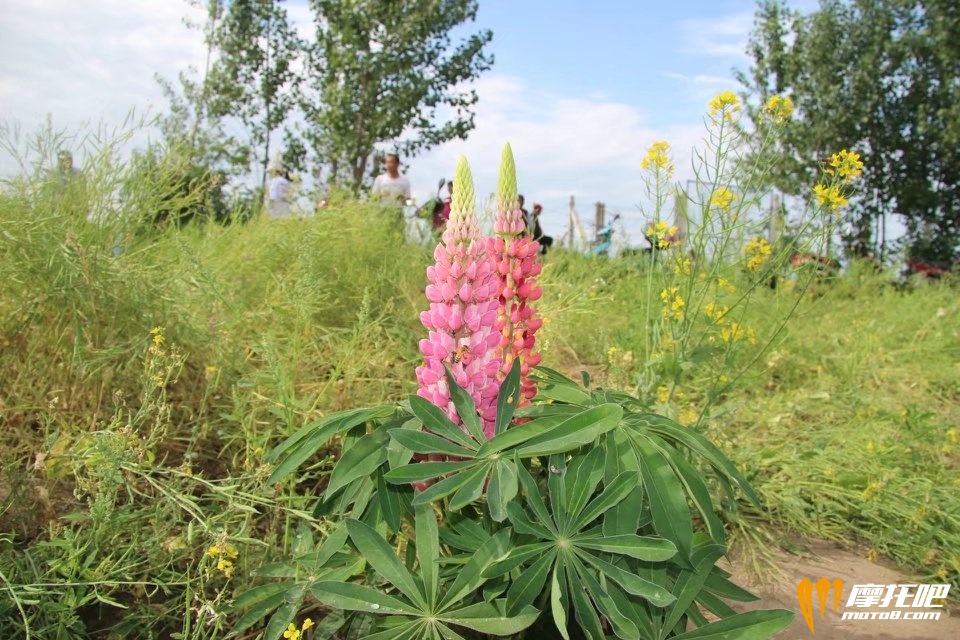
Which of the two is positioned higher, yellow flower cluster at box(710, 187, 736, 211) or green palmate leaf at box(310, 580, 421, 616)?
yellow flower cluster at box(710, 187, 736, 211)

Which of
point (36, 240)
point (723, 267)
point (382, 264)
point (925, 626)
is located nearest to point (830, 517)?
point (925, 626)

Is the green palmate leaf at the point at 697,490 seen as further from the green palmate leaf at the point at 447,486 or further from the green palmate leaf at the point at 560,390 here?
the green palmate leaf at the point at 447,486

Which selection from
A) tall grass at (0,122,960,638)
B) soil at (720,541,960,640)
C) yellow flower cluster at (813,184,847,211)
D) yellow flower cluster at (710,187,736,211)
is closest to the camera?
tall grass at (0,122,960,638)

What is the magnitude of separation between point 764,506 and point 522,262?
1.61 m

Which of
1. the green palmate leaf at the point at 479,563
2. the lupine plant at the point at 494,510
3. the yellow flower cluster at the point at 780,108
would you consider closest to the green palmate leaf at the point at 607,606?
the lupine plant at the point at 494,510

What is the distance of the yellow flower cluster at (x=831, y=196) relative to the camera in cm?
224

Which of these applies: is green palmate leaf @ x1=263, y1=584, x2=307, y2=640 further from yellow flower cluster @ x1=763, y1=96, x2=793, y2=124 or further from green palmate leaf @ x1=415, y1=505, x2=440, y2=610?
yellow flower cluster @ x1=763, y1=96, x2=793, y2=124

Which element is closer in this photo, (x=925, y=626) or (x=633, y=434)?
(x=633, y=434)

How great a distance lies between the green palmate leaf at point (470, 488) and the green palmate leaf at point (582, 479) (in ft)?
0.45

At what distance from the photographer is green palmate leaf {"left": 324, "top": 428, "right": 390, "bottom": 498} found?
1.28 metres

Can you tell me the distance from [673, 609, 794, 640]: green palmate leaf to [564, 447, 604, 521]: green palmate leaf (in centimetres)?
27

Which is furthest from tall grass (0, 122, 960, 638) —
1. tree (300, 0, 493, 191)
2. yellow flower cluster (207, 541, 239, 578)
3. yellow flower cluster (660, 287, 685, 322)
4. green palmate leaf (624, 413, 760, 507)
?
tree (300, 0, 493, 191)

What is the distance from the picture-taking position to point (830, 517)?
8.68 ft

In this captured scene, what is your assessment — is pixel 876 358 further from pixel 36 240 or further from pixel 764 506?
pixel 36 240
